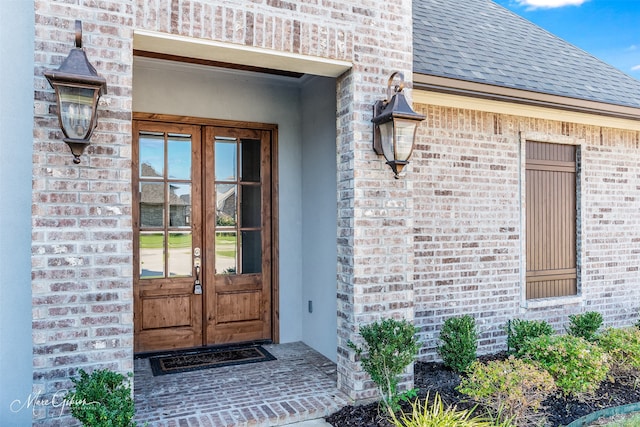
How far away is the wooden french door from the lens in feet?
15.9

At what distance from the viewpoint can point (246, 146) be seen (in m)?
5.29

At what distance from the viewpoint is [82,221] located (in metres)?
2.77

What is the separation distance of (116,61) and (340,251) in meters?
2.17

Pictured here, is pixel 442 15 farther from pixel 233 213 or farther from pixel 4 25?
pixel 4 25

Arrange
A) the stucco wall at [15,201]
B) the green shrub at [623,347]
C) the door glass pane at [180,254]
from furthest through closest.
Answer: the door glass pane at [180,254] < the green shrub at [623,347] < the stucco wall at [15,201]

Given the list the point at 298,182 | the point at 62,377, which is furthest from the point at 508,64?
the point at 62,377

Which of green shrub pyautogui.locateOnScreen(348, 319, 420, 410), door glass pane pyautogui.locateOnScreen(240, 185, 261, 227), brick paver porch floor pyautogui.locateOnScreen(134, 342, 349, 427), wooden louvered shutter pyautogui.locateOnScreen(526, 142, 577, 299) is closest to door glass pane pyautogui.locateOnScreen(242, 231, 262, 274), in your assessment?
door glass pane pyautogui.locateOnScreen(240, 185, 261, 227)

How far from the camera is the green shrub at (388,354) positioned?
3352mm

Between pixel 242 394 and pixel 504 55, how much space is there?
504 centimetres

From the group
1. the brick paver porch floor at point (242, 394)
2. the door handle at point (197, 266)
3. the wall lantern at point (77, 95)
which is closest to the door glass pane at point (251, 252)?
the door handle at point (197, 266)

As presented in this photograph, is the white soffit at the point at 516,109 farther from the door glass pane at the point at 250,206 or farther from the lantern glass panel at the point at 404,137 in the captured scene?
the door glass pane at the point at 250,206

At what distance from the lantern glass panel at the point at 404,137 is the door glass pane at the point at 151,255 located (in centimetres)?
283

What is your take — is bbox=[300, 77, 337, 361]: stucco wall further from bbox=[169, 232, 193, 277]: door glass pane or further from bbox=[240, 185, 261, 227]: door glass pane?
bbox=[169, 232, 193, 277]: door glass pane

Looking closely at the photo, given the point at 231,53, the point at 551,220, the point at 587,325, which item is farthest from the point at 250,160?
the point at 587,325
